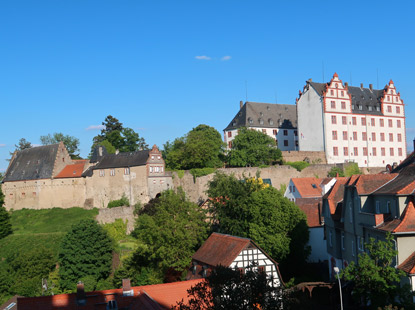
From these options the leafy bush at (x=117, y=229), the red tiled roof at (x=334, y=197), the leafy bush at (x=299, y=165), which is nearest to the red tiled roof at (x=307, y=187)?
the leafy bush at (x=299, y=165)

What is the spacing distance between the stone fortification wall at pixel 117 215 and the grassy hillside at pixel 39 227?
1222 mm

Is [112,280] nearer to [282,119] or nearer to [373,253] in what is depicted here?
[373,253]

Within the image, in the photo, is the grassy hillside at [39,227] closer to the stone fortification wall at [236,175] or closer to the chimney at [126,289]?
the stone fortification wall at [236,175]

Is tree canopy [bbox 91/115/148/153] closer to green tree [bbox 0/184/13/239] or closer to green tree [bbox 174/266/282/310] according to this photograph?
green tree [bbox 0/184/13/239]

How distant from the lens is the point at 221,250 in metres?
33.4

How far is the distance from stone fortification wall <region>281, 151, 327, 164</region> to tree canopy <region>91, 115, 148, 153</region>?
32.3 meters

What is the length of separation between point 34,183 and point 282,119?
3730 cm

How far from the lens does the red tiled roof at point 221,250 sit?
3164cm

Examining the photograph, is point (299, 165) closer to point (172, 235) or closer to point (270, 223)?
point (270, 223)

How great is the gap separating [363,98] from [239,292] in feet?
195

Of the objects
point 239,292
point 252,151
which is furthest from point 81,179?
point 239,292

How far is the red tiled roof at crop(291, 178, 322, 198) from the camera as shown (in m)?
53.5

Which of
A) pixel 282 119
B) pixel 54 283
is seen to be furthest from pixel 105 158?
pixel 282 119

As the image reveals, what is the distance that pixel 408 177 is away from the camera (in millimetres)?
26078
